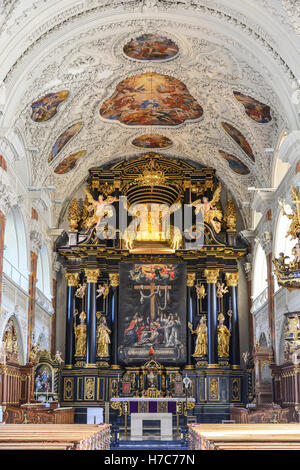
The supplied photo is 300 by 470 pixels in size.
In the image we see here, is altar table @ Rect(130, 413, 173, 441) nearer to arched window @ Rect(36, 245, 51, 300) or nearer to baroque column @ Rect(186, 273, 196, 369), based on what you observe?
baroque column @ Rect(186, 273, 196, 369)

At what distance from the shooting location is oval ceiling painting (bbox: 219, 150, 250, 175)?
78.8 feet

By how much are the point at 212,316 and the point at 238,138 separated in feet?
21.4

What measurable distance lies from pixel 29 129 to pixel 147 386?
992 centimetres

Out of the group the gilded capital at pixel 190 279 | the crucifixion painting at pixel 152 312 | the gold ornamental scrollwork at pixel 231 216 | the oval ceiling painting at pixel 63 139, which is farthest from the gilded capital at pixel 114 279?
the oval ceiling painting at pixel 63 139

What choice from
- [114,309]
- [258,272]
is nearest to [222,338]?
[258,272]

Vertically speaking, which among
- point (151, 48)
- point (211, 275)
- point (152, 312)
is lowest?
point (152, 312)

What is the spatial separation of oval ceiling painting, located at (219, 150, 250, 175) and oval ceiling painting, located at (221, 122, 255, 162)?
47.5 inches

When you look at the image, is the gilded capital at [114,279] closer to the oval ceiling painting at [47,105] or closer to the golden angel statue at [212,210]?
the golden angel statue at [212,210]

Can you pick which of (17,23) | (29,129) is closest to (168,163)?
(29,129)

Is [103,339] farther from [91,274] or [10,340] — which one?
[10,340]

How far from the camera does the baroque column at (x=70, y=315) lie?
2403cm

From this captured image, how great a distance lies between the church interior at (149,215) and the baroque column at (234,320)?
45 millimetres

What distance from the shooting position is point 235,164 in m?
24.3

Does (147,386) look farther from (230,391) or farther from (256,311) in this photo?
(256,311)
